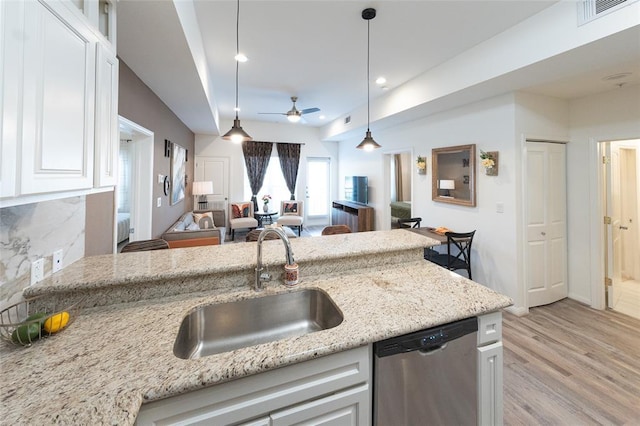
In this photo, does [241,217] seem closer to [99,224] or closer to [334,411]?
[99,224]

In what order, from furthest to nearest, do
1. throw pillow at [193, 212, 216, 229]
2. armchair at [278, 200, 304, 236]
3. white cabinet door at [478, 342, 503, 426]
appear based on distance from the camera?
armchair at [278, 200, 304, 236] → throw pillow at [193, 212, 216, 229] → white cabinet door at [478, 342, 503, 426]

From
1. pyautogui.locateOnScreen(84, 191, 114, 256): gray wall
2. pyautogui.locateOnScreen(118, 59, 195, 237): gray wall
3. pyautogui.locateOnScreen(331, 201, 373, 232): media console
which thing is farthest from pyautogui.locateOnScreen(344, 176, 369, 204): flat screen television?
pyautogui.locateOnScreen(84, 191, 114, 256): gray wall

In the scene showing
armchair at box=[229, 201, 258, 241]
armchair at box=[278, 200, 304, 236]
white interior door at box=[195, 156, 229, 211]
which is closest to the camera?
armchair at box=[229, 201, 258, 241]

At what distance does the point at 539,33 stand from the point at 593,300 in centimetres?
314

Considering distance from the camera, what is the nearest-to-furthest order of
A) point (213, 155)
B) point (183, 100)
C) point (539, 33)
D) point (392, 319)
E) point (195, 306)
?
point (392, 319)
point (195, 306)
point (539, 33)
point (183, 100)
point (213, 155)

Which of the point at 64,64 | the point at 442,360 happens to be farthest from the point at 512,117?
the point at 64,64

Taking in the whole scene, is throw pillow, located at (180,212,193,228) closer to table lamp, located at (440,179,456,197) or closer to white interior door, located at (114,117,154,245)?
white interior door, located at (114,117,154,245)

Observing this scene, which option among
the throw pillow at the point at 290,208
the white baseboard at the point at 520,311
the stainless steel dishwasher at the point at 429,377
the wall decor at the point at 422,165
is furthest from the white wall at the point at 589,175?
the throw pillow at the point at 290,208

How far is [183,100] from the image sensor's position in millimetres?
3621

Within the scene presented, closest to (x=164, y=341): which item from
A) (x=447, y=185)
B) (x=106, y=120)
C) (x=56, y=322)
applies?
(x=56, y=322)

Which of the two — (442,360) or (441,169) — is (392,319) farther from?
(441,169)

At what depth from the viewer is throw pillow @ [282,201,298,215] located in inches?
281

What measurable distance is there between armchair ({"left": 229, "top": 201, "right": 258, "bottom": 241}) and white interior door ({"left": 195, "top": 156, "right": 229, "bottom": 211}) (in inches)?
18.1

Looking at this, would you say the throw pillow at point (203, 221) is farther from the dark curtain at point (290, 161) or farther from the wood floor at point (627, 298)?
the wood floor at point (627, 298)
